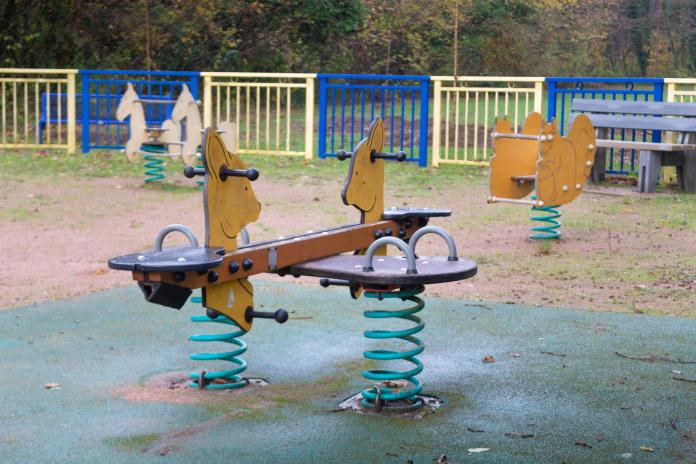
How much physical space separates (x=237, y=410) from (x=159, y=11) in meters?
20.1

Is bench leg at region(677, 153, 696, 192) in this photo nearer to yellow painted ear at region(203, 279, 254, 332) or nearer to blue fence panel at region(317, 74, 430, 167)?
blue fence panel at region(317, 74, 430, 167)

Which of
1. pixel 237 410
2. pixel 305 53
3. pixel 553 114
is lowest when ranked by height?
pixel 237 410

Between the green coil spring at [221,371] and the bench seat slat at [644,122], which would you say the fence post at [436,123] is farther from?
the green coil spring at [221,371]

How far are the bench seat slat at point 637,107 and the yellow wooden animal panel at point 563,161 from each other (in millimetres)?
3923

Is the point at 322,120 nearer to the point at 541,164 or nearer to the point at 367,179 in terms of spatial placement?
the point at 541,164

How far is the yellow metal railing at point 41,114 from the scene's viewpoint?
1659 centimetres

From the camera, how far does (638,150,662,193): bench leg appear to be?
12.4 metres

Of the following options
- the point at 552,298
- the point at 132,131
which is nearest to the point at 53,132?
the point at 132,131

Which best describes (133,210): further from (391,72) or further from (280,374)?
(391,72)

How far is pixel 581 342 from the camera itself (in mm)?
5738

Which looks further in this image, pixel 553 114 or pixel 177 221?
pixel 553 114

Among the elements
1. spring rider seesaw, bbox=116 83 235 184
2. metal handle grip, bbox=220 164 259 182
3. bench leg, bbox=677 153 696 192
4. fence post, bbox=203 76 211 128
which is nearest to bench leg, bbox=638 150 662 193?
bench leg, bbox=677 153 696 192

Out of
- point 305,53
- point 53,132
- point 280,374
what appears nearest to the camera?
point 280,374

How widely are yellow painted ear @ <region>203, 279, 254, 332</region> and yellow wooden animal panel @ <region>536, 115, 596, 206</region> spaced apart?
4702 mm
